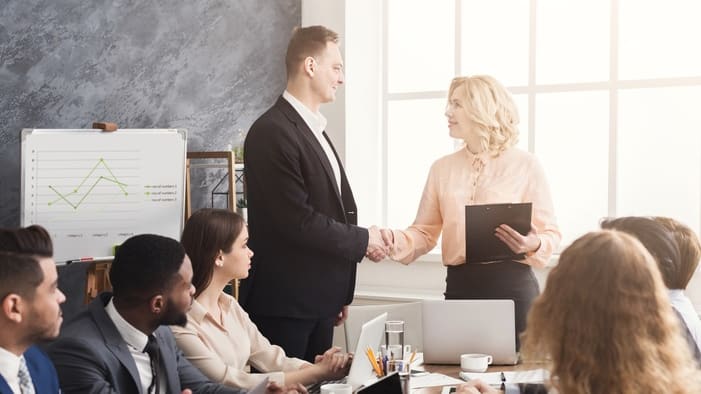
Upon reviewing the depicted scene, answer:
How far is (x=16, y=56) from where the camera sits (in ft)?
13.3

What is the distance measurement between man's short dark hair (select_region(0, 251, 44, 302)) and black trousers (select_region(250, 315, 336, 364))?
4.92ft

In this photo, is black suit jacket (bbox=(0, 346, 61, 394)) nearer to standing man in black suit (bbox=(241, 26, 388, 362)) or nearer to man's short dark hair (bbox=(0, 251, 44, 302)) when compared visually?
man's short dark hair (bbox=(0, 251, 44, 302))

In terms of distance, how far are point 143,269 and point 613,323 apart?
1312mm

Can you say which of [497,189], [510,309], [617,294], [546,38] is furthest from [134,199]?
[617,294]

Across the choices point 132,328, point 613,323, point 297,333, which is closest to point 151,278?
point 132,328

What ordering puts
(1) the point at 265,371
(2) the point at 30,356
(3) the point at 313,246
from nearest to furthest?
(2) the point at 30,356 → (1) the point at 265,371 → (3) the point at 313,246

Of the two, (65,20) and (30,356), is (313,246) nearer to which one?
(30,356)

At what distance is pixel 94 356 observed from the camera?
2213mm

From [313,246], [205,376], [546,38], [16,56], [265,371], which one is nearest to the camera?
[205,376]

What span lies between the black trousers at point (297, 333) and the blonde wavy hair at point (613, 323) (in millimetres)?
1893

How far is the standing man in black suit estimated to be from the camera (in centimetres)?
336

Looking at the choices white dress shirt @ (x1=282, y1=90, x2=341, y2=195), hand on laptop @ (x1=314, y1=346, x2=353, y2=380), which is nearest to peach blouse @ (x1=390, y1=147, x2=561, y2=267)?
white dress shirt @ (x1=282, y1=90, x2=341, y2=195)

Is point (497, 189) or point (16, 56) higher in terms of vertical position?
point (16, 56)

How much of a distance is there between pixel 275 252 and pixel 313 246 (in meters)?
0.16
